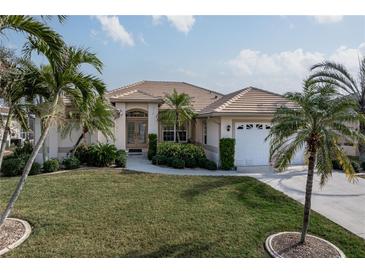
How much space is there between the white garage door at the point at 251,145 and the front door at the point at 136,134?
355 inches

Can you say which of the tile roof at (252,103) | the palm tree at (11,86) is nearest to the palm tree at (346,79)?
the tile roof at (252,103)

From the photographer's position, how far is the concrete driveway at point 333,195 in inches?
320

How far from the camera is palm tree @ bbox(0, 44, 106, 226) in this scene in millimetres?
6486

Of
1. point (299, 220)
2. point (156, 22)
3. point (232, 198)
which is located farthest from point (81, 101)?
point (299, 220)

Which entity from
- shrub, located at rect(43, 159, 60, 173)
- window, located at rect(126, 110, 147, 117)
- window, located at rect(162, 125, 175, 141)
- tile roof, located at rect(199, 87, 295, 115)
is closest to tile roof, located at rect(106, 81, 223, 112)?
window, located at rect(162, 125, 175, 141)

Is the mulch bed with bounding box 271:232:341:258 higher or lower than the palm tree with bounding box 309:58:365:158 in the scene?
lower

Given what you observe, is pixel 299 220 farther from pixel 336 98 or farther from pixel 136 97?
pixel 136 97

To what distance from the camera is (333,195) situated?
10.5 metres

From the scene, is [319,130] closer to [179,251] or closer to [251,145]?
[179,251]

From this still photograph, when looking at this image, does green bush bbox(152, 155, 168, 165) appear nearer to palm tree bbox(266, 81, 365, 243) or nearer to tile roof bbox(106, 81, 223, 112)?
tile roof bbox(106, 81, 223, 112)

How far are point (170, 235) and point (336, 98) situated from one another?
5.43 meters

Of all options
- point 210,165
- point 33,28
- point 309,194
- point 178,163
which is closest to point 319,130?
point 309,194

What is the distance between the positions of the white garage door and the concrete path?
4.13 feet

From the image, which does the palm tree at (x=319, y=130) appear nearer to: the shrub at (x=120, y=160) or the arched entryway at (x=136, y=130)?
the shrub at (x=120, y=160)
